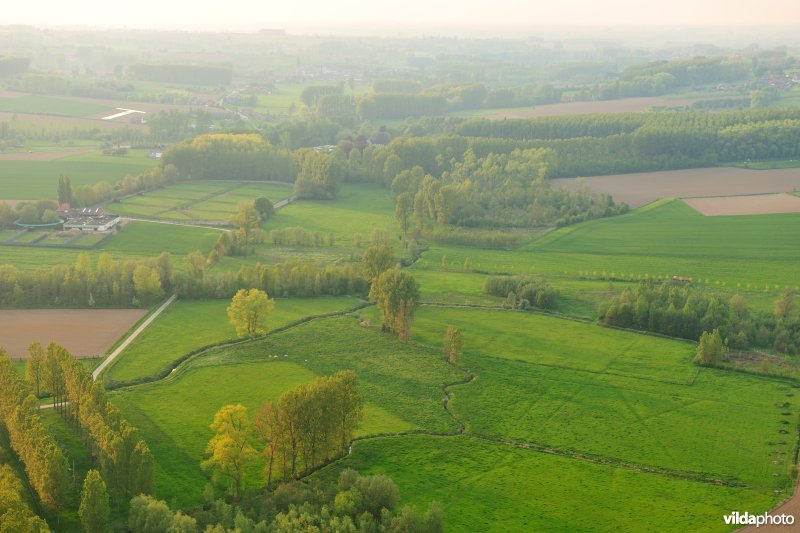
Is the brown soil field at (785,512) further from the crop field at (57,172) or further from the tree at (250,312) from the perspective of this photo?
the crop field at (57,172)

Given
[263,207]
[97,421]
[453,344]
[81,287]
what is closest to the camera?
[97,421]

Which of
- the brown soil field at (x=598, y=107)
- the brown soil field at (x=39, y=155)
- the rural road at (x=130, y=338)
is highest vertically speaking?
the brown soil field at (x=598, y=107)

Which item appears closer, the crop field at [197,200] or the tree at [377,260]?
the tree at [377,260]

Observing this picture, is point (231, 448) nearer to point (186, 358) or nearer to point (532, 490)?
point (532, 490)

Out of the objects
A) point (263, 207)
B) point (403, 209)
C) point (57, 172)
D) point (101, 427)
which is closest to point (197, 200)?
point (263, 207)

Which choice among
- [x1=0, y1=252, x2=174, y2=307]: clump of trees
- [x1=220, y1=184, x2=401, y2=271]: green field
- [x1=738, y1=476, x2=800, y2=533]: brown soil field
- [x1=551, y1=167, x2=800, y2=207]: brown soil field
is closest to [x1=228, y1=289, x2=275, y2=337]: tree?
[x1=0, y1=252, x2=174, y2=307]: clump of trees

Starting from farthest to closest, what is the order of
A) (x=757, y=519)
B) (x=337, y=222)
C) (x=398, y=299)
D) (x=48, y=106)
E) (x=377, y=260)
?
1. (x=48, y=106)
2. (x=337, y=222)
3. (x=377, y=260)
4. (x=398, y=299)
5. (x=757, y=519)

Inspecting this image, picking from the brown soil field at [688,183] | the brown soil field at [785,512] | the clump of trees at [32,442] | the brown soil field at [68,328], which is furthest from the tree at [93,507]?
the brown soil field at [688,183]
